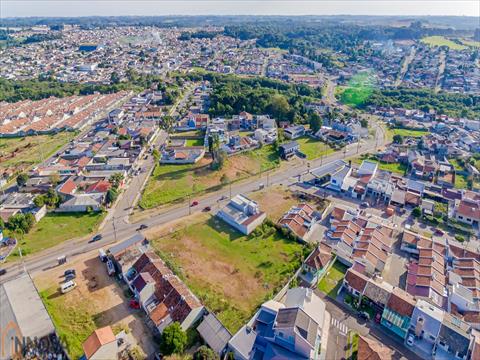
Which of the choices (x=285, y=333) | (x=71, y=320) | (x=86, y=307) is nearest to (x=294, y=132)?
(x=285, y=333)

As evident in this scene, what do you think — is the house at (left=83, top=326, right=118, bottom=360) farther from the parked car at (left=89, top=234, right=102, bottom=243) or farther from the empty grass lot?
the empty grass lot

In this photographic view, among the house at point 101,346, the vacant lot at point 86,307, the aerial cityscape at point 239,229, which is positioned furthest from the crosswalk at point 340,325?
the house at point 101,346

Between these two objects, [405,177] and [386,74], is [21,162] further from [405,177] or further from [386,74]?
[386,74]

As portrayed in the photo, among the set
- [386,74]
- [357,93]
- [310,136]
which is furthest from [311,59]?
[310,136]

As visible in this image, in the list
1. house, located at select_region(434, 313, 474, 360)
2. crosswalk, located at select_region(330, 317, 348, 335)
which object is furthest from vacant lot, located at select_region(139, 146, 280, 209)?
house, located at select_region(434, 313, 474, 360)

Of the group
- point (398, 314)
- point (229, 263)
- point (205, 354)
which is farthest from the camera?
point (229, 263)

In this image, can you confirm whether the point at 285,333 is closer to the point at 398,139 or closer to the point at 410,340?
the point at 410,340
